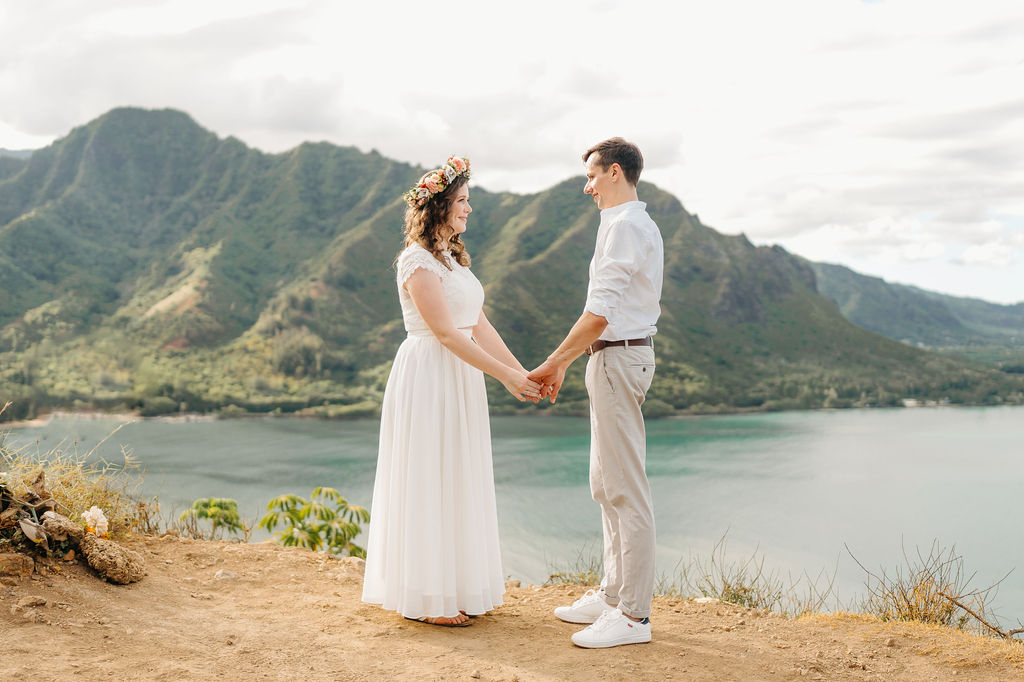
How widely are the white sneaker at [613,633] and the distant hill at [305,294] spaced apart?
185 ft

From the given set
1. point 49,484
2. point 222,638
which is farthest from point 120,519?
point 222,638

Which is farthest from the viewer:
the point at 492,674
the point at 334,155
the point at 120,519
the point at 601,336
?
the point at 334,155

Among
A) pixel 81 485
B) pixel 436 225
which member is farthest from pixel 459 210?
pixel 81 485

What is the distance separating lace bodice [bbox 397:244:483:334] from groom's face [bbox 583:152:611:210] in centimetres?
65

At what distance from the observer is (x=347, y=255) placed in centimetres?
7131

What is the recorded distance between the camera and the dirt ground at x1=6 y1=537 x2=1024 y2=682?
2777 mm

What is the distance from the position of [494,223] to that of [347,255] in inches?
753

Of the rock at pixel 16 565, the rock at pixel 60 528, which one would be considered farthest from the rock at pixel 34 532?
the rock at pixel 16 565

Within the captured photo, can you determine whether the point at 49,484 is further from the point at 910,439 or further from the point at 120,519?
the point at 910,439

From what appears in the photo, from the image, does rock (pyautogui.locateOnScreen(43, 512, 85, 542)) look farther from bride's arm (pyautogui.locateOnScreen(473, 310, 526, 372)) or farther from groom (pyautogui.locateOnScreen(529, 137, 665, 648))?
groom (pyautogui.locateOnScreen(529, 137, 665, 648))

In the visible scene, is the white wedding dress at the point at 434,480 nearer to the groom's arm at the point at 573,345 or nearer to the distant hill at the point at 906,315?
the groom's arm at the point at 573,345

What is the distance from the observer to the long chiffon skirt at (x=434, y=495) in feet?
10.9

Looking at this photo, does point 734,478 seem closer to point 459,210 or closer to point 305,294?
point 459,210

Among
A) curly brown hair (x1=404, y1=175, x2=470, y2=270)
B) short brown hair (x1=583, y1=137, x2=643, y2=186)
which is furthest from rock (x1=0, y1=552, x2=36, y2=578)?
short brown hair (x1=583, y1=137, x2=643, y2=186)
